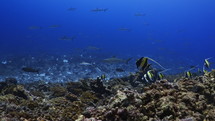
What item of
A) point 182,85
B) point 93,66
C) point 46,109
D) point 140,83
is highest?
point 182,85

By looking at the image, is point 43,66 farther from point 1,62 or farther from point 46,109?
point 46,109

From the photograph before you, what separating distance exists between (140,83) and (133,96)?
28.8 feet

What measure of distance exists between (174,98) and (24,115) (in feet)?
11.5

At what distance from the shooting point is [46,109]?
6.79 m

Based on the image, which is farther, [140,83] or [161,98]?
[140,83]

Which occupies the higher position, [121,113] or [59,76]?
[121,113]

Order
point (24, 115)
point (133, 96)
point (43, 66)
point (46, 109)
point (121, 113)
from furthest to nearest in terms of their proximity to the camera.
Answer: point (43, 66)
point (46, 109)
point (24, 115)
point (133, 96)
point (121, 113)

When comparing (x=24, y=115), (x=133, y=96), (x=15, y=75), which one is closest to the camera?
(x=133, y=96)

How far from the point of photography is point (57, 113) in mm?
6195

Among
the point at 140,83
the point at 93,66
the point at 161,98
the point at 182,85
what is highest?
the point at 161,98

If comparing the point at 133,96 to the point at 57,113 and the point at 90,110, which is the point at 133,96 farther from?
the point at 57,113

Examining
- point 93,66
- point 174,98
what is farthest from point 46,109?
point 93,66

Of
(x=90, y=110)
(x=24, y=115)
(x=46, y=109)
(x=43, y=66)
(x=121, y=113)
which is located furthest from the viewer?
(x=43, y=66)

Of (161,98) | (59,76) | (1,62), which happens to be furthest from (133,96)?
(1,62)
